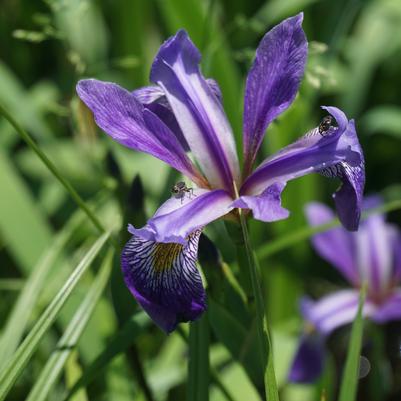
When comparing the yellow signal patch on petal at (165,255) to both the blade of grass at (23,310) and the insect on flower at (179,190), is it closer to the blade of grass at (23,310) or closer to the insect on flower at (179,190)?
the insect on flower at (179,190)

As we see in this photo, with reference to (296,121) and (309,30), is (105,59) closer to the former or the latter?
(309,30)

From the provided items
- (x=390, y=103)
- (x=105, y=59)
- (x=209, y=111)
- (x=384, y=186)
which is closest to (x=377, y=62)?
(x=390, y=103)

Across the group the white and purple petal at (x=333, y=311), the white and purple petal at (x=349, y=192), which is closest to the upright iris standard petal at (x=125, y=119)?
the white and purple petal at (x=349, y=192)

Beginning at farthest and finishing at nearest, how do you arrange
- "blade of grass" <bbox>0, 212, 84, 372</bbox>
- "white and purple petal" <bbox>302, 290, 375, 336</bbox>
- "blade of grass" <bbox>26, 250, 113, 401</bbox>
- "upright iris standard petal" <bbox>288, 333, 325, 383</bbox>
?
"white and purple petal" <bbox>302, 290, 375, 336</bbox>, "upright iris standard petal" <bbox>288, 333, 325, 383</bbox>, "blade of grass" <bbox>0, 212, 84, 372</bbox>, "blade of grass" <bbox>26, 250, 113, 401</bbox>

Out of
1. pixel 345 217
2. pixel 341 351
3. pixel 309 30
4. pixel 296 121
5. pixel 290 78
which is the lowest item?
pixel 345 217

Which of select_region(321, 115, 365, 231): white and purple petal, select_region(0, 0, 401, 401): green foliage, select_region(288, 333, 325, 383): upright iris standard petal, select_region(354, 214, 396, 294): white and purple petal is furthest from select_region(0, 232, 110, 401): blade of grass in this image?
select_region(354, 214, 396, 294): white and purple petal

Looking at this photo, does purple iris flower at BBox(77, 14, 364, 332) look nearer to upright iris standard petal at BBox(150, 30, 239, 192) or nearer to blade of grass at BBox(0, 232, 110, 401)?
upright iris standard petal at BBox(150, 30, 239, 192)
